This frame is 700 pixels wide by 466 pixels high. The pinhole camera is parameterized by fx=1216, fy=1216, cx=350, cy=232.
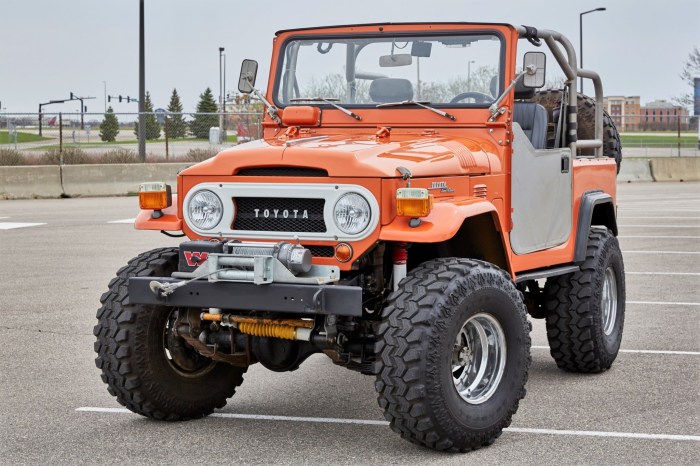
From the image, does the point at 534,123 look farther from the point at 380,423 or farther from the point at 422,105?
the point at 380,423

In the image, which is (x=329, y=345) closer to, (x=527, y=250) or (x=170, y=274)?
(x=170, y=274)

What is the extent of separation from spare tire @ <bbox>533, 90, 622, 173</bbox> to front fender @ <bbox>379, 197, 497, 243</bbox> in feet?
9.56

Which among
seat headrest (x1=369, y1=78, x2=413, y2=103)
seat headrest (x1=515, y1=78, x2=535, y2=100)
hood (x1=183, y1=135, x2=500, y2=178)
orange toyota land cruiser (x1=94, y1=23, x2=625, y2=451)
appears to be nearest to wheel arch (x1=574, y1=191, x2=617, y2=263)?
orange toyota land cruiser (x1=94, y1=23, x2=625, y2=451)

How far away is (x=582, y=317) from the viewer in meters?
8.17

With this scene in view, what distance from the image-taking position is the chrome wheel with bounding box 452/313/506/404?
20.9 feet

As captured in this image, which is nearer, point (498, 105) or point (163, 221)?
point (163, 221)

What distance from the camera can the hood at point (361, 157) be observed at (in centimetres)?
624

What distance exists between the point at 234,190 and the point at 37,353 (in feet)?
10.4

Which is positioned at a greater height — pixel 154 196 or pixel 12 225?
pixel 154 196

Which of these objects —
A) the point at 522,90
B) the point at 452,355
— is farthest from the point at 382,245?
the point at 522,90

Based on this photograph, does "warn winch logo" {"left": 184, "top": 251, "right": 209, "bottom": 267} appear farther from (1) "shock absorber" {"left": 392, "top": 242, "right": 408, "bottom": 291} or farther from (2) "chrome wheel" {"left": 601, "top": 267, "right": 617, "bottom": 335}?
(2) "chrome wheel" {"left": 601, "top": 267, "right": 617, "bottom": 335}

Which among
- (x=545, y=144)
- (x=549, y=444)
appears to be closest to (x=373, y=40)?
(x=545, y=144)

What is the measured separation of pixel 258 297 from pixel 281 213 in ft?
1.83

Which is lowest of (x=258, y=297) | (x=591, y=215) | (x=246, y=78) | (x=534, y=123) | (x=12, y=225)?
(x=12, y=225)
